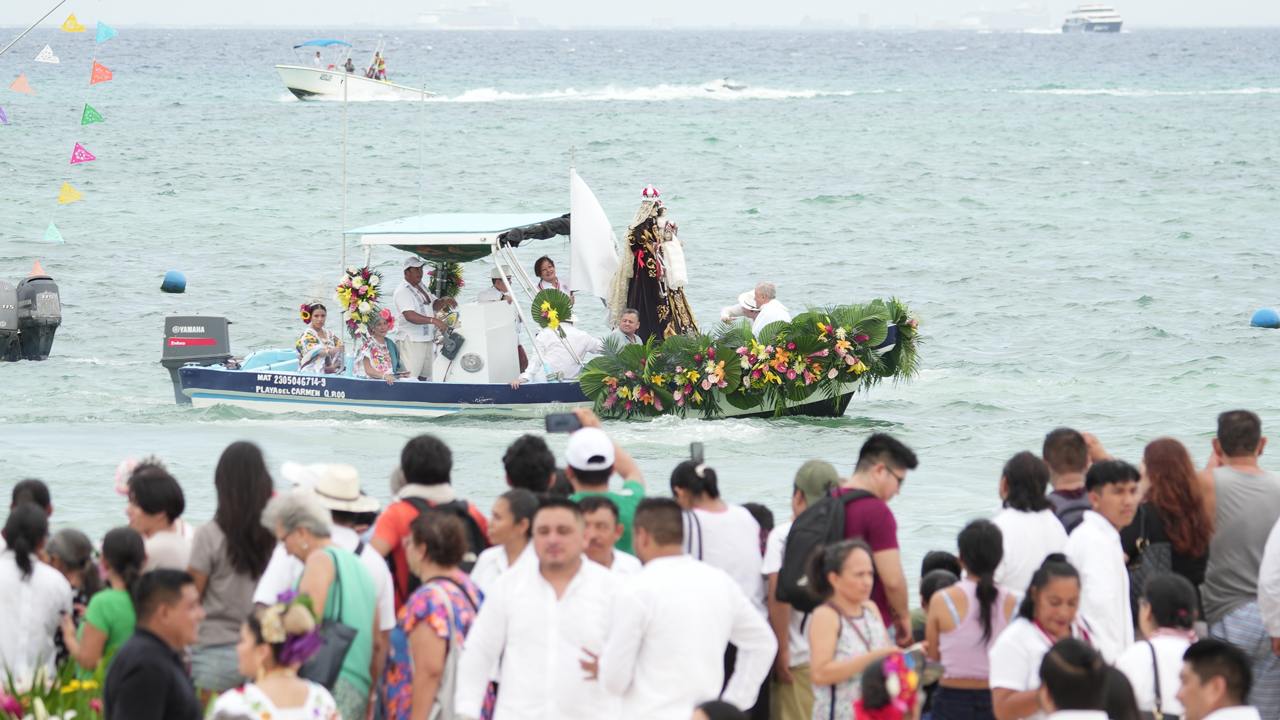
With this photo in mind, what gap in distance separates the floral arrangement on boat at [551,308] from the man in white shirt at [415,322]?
942 mm

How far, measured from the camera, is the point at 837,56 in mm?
167000

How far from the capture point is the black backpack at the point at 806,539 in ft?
23.1

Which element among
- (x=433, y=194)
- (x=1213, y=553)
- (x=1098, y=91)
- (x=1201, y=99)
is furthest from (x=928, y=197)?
(x=1098, y=91)

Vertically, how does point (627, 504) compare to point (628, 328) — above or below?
below

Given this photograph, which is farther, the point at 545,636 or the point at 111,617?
the point at 111,617

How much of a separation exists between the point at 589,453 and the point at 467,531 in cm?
61

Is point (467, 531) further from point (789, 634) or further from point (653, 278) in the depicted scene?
point (653, 278)

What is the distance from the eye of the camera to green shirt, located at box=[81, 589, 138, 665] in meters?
6.61

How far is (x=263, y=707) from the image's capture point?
5.63 m

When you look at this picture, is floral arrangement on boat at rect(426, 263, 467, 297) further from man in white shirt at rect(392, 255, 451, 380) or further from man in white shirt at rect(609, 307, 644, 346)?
man in white shirt at rect(609, 307, 644, 346)

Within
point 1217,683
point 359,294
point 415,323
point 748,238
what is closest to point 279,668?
point 1217,683

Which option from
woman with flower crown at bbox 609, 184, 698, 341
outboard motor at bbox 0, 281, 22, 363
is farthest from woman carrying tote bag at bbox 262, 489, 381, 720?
outboard motor at bbox 0, 281, 22, 363

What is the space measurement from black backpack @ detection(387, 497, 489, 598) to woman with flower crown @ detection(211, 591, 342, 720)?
1308 millimetres

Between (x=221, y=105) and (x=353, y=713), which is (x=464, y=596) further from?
(x=221, y=105)
